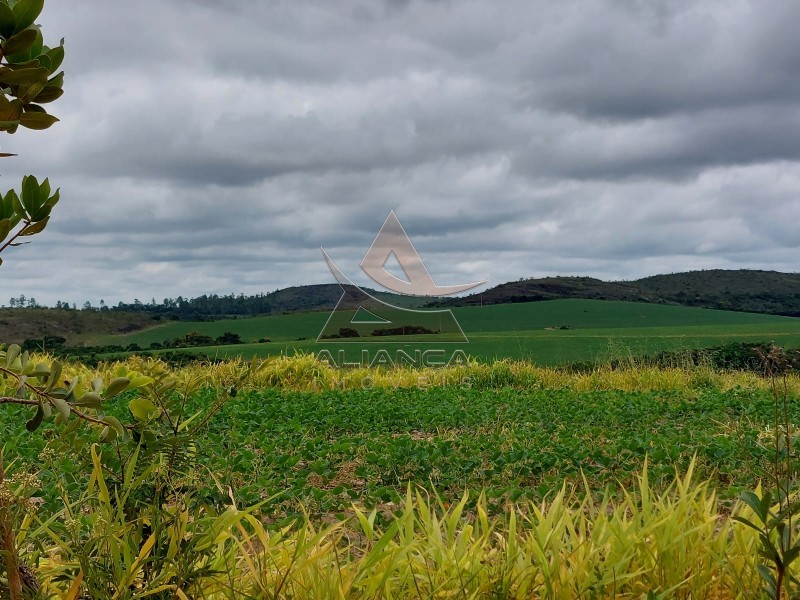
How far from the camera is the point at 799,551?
1.98 metres

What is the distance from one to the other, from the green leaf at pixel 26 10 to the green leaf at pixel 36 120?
8.1 inches

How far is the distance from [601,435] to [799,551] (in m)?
5.06

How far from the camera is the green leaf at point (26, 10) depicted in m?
1.35

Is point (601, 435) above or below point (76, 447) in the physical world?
below

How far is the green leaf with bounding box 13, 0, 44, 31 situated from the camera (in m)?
1.35

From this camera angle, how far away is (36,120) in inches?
60.6

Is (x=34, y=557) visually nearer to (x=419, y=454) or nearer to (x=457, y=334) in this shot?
(x=419, y=454)

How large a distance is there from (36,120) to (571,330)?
28.1 meters

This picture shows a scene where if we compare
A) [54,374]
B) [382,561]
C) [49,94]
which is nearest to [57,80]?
[49,94]

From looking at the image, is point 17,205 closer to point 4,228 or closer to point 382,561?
point 4,228

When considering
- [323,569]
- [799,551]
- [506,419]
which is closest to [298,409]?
[506,419]

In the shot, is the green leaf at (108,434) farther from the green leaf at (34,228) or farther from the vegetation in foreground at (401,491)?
the green leaf at (34,228)

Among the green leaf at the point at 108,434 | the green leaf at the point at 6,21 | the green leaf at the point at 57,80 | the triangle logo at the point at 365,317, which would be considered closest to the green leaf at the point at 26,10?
the green leaf at the point at 6,21

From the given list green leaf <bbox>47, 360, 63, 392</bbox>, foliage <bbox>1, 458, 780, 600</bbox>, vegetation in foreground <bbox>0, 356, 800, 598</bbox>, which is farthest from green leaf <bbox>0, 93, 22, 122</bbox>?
foliage <bbox>1, 458, 780, 600</bbox>
